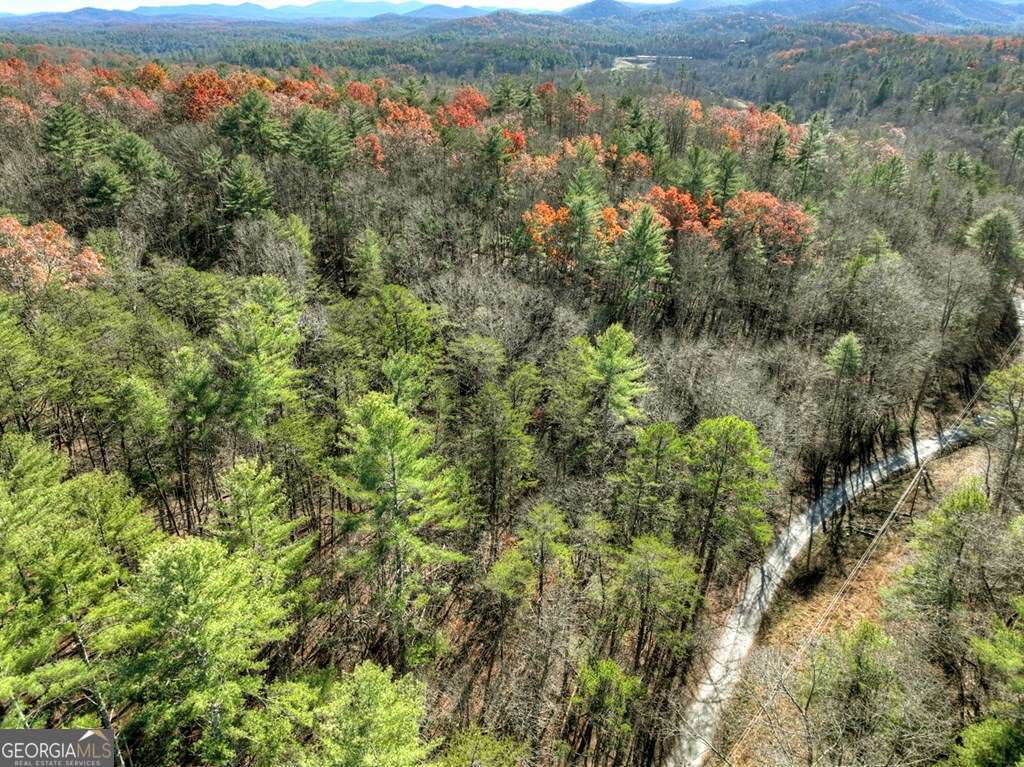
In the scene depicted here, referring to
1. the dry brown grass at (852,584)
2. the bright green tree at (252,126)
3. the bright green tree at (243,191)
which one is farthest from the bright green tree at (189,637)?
the bright green tree at (252,126)

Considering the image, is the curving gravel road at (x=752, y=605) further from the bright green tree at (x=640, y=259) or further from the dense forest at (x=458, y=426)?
the bright green tree at (x=640, y=259)

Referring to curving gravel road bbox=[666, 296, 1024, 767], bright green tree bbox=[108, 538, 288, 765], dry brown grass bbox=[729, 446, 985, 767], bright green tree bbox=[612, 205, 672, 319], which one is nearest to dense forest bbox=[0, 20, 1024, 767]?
bright green tree bbox=[108, 538, 288, 765]

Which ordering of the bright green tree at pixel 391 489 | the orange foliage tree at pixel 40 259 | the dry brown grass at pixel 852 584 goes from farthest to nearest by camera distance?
the orange foliage tree at pixel 40 259 → the dry brown grass at pixel 852 584 → the bright green tree at pixel 391 489

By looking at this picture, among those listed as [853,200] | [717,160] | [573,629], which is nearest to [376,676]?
[573,629]
